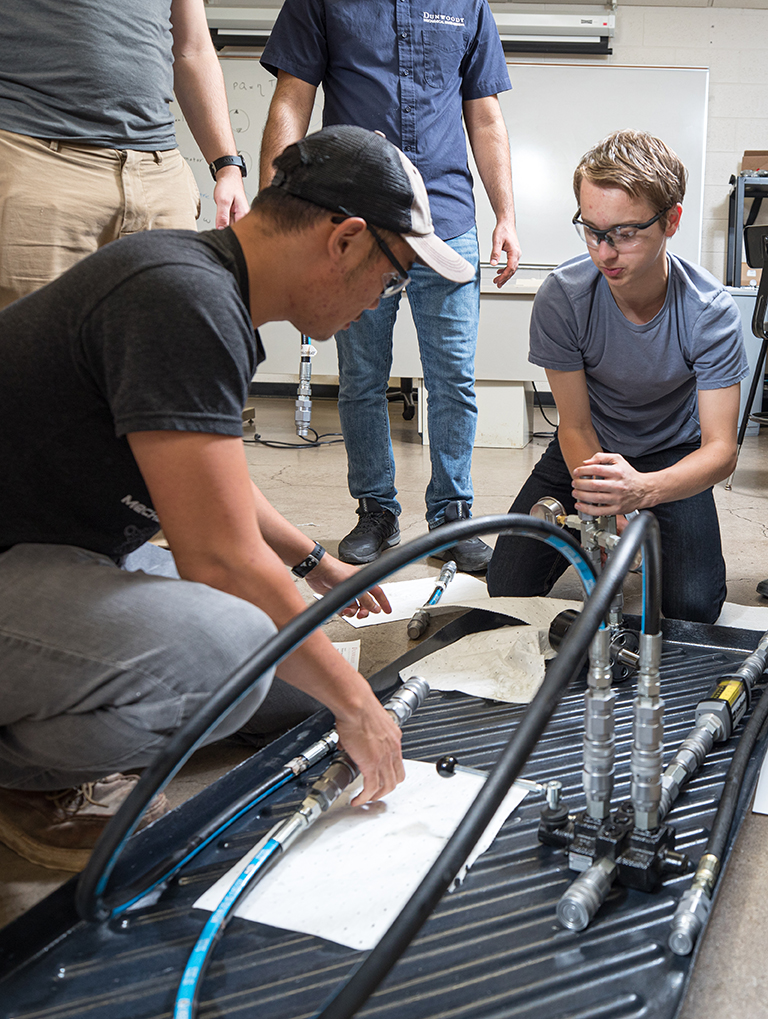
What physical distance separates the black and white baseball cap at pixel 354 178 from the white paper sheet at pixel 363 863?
0.69 m

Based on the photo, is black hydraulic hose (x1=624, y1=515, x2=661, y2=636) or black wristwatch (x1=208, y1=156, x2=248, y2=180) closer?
black hydraulic hose (x1=624, y1=515, x2=661, y2=636)

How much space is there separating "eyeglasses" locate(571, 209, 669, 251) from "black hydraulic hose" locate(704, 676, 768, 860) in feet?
2.73

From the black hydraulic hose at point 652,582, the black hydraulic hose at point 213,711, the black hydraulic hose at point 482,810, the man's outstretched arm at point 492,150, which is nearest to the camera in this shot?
the black hydraulic hose at point 482,810

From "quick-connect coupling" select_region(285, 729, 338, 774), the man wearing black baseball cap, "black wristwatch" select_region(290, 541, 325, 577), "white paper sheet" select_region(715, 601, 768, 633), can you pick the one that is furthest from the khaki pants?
"white paper sheet" select_region(715, 601, 768, 633)

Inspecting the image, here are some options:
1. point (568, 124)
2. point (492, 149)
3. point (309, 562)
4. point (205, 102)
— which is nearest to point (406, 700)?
point (309, 562)

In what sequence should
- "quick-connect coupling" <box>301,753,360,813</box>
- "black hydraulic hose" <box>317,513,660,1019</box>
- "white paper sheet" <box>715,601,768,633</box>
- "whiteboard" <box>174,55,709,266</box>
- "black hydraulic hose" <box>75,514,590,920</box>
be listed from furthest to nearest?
"whiteboard" <box>174,55,709,266</box>
"white paper sheet" <box>715,601,768,633</box>
"quick-connect coupling" <box>301,753,360,813</box>
"black hydraulic hose" <box>75,514,590,920</box>
"black hydraulic hose" <box>317,513,660,1019</box>

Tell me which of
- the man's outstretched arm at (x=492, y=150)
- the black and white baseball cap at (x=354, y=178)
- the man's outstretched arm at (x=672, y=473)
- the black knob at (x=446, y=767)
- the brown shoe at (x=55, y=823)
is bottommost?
the brown shoe at (x=55, y=823)

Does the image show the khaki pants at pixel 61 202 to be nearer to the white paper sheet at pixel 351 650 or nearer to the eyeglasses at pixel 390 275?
the eyeglasses at pixel 390 275

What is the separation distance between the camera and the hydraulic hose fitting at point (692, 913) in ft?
2.76

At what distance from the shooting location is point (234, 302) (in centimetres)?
90

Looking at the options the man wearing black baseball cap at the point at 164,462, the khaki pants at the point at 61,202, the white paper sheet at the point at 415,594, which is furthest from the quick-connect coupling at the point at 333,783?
the khaki pants at the point at 61,202

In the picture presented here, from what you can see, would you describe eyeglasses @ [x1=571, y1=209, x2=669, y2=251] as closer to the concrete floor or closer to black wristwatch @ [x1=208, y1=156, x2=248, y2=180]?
black wristwatch @ [x1=208, y1=156, x2=248, y2=180]

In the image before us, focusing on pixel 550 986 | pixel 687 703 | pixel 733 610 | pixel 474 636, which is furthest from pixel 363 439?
pixel 550 986

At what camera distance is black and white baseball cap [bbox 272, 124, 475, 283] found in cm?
95
